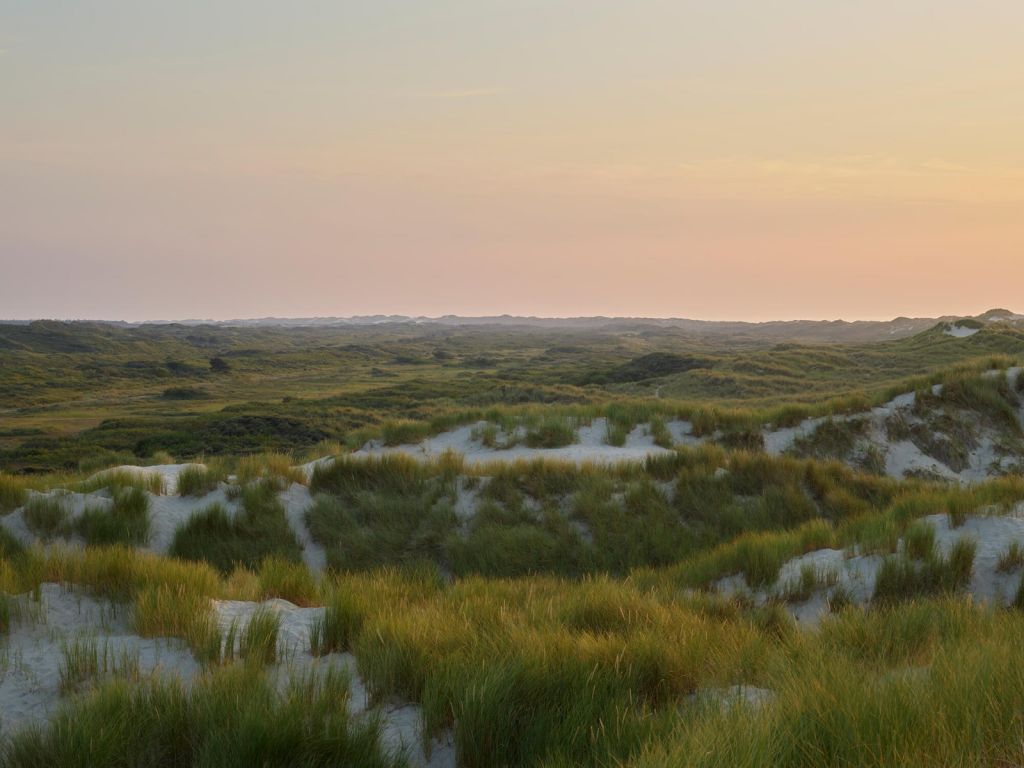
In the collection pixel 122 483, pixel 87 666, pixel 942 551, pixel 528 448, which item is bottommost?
pixel 528 448

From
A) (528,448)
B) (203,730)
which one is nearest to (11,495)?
(203,730)

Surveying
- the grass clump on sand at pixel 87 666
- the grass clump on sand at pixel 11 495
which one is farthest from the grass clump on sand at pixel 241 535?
the grass clump on sand at pixel 87 666

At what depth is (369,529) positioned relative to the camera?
870 centimetres

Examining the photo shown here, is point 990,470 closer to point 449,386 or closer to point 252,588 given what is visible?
point 252,588

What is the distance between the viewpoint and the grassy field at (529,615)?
7.80ft

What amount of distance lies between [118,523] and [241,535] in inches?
57.1

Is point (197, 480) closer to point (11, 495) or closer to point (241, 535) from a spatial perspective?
point (241, 535)

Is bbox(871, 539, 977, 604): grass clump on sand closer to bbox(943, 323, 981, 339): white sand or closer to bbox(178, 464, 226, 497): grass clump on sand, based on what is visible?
bbox(178, 464, 226, 497): grass clump on sand

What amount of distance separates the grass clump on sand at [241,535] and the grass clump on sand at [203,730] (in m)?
5.09

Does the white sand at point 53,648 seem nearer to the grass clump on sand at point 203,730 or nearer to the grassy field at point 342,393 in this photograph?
the grass clump on sand at point 203,730

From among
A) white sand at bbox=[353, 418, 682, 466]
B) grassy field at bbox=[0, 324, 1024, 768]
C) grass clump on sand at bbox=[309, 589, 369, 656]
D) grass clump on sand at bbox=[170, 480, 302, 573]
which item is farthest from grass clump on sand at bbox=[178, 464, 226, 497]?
grass clump on sand at bbox=[309, 589, 369, 656]

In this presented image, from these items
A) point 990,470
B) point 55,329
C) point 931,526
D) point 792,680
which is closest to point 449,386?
point 990,470

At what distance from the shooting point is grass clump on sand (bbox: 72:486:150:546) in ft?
24.9

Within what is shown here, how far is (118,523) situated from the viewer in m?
7.74
